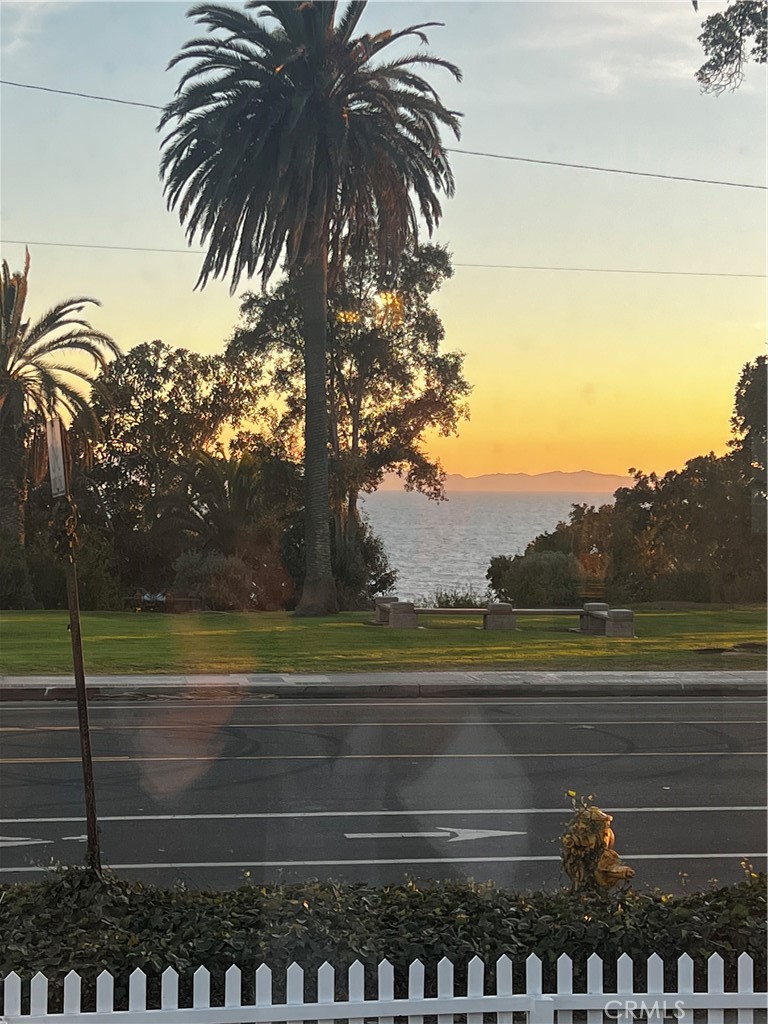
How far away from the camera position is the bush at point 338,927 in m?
5.01

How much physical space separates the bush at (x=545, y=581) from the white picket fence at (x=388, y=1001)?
3153 cm

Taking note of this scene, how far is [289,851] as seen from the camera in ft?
28.8

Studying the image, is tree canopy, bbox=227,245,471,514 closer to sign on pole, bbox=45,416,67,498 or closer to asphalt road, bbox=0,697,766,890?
asphalt road, bbox=0,697,766,890

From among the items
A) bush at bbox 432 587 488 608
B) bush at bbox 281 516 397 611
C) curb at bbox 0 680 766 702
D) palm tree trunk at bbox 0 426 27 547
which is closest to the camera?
curb at bbox 0 680 766 702

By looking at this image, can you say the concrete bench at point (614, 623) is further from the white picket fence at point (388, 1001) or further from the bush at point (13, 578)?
the white picket fence at point (388, 1001)

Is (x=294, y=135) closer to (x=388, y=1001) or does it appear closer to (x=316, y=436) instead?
(x=316, y=436)

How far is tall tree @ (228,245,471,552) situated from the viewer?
42.1 m

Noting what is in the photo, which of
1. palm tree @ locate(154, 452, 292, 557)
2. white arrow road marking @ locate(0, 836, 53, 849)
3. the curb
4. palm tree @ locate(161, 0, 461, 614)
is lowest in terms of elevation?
white arrow road marking @ locate(0, 836, 53, 849)

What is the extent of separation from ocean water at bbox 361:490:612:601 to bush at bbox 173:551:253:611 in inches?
185

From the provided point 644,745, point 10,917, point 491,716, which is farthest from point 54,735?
point 10,917

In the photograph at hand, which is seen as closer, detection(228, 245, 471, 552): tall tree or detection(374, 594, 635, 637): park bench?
detection(374, 594, 635, 637): park bench

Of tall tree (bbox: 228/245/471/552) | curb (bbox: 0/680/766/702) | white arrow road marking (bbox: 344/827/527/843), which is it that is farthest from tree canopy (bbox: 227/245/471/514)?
white arrow road marking (bbox: 344/827/527/843)

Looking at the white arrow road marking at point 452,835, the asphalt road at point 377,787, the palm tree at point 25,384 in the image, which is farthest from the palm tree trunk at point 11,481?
the white arrow road marking at point 452,835

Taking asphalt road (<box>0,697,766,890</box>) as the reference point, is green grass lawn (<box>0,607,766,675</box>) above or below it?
above
